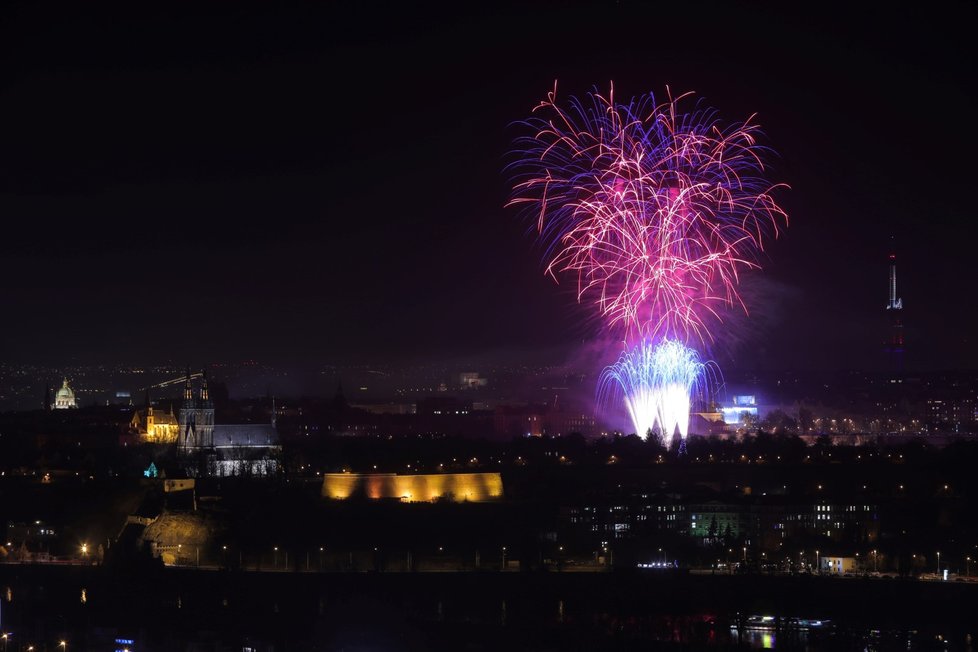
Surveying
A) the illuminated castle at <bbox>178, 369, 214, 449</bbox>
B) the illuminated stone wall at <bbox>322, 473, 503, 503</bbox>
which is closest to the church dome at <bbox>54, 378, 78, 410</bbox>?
the illuminated castle at <bbox>178, 369, 214, 449</bbox>

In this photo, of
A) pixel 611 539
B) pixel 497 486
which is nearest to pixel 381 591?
pixel 611 539

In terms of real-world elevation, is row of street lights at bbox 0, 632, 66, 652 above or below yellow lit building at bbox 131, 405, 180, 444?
below

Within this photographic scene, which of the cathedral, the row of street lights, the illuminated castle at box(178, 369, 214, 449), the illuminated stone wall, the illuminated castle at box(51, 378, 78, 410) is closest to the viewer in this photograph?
the row of street lights

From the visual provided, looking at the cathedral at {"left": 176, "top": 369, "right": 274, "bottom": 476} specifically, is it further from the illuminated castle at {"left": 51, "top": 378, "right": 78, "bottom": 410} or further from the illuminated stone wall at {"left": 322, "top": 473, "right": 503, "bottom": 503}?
the illuminated castle at {"left": 51, "top": 378, "right": 78, "bottom": 410}

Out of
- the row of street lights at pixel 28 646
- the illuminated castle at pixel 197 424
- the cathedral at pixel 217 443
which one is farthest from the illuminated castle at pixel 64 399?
the row of street lights at pixel 28 646

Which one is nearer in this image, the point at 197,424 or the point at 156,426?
the point at 197,424

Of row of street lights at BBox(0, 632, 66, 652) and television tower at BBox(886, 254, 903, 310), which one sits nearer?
row of street lights at BBox(0, 632, 66, 652)

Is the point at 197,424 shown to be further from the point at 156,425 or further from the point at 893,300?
the point at 893,300

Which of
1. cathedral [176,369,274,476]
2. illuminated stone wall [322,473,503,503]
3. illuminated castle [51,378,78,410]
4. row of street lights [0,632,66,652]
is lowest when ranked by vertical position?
row of street lights [0,632,66,652]

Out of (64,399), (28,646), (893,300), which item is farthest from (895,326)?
(28,646)
